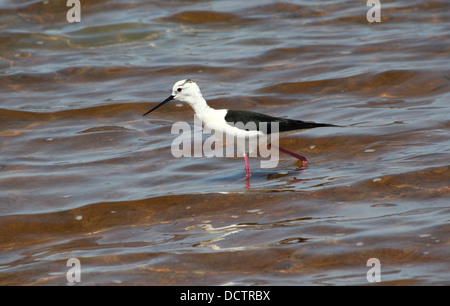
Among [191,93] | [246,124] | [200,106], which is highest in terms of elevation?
[191,93]

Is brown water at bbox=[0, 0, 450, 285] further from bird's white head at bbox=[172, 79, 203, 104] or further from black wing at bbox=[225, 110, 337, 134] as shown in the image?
bird's white head at bbox=[172, 79, 203, 104]

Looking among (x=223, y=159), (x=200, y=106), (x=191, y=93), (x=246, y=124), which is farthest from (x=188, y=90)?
(x=223, y=159)

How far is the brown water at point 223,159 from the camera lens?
6289 mm

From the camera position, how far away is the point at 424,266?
5.86 m

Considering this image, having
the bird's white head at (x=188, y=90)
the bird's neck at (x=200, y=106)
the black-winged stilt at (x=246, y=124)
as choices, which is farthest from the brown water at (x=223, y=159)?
the bird's white head at (x=188, y=90)

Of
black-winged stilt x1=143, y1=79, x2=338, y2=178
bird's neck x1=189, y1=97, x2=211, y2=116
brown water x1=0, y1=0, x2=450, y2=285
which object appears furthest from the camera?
bird's neck x1=189, y1=97, x2=211, y2=116

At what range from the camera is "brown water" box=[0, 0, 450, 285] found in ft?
20.6

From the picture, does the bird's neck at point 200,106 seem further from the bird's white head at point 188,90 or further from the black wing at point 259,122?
the black wing at point 259,122

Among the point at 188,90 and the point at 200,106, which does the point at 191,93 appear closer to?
the point at 188,90

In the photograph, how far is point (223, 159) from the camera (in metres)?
9.41

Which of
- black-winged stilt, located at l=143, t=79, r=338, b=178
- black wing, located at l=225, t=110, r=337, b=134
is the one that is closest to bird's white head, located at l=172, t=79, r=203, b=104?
black-winged stilt, located at l=143, t=79, r=338, b=178

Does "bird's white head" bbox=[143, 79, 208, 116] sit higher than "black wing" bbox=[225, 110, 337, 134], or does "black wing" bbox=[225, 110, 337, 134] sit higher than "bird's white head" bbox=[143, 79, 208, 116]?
"bird's white head" bbox=[143, 79, 208, 116]

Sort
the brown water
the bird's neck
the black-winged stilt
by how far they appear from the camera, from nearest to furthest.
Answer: the brown water
the black-winged stilt
the bird's neck
